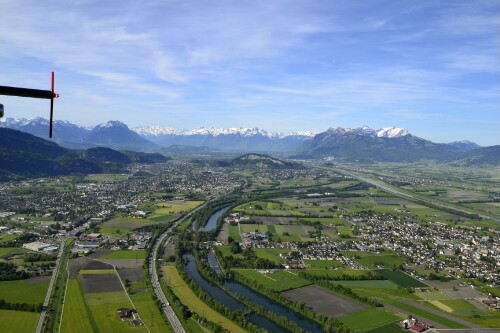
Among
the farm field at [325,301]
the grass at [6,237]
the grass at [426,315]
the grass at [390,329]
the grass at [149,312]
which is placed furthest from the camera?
the grass at [6,237]

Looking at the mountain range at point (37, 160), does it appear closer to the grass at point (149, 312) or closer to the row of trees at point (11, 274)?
the row of trees at point (11, 274)

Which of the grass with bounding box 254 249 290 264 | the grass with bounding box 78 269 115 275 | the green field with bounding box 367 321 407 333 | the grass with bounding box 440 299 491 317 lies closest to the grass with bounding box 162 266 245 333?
the grass with bounding box 78 269 115 275

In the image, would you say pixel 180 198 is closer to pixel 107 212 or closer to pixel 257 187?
pixel 107 212

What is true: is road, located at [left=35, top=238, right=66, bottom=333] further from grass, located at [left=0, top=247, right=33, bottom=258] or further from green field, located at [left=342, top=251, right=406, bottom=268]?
green field, located at [left=342, top=251, right=406, bottom=268]

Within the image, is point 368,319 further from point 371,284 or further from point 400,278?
point 400,278

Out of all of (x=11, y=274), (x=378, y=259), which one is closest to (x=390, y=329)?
(x=378, y=259)

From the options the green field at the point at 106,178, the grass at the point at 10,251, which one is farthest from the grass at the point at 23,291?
the green field at the point at 106,178
